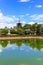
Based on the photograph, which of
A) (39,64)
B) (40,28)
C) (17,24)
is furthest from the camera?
(17,24)

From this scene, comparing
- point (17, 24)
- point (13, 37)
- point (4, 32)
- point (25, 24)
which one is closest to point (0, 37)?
point (13, 37)

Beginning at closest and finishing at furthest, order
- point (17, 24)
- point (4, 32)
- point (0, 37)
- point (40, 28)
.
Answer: point (0, 37) < point (4, 32) < point (40, 28) < point (17, 24)

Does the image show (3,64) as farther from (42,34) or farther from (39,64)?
(42,34)

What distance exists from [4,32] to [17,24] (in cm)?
2533

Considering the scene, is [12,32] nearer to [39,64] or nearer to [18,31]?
[18,31]

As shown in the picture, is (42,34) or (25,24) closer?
(42,34)

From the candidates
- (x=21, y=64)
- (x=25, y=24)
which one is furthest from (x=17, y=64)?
(x=25, y=24)

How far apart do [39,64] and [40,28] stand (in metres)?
51.9

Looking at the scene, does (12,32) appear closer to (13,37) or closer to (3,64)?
(13,37)

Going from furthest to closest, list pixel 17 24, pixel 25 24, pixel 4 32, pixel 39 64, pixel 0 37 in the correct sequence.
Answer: pixel 25 24 < pixel 17 24 < pixel 4 32 < pixel 0 37 < pixel 39 64

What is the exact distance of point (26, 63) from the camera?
16438 millimetres

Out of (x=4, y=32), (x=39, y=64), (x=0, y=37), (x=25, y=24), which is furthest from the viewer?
(x=25, y=24)

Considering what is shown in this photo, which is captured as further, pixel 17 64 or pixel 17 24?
pixel 17 24

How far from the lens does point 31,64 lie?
1593cm
